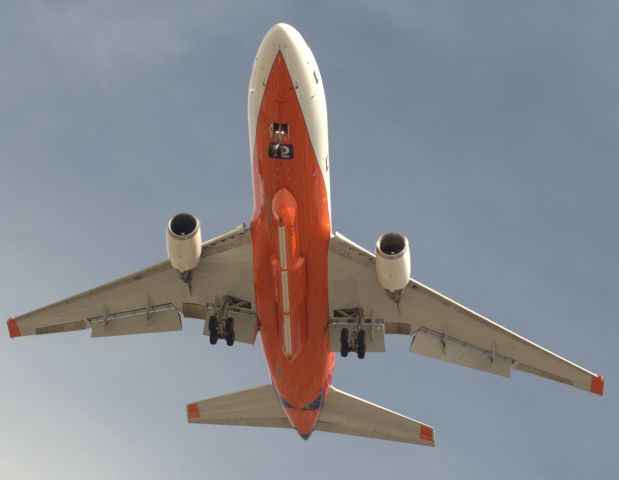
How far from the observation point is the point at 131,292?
3184cm

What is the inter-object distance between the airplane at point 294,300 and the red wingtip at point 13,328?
0.05 meters

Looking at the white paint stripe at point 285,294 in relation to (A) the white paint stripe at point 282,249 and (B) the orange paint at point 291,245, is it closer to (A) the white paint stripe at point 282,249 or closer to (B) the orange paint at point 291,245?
(B) the orange paint at point 291,245

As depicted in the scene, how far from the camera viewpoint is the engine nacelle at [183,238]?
1109 inches

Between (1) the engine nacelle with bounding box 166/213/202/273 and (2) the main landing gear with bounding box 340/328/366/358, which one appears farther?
(2) the main landing gear with bounding box 340/328/366/358

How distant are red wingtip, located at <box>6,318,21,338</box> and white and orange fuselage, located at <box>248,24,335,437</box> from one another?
8.21 m

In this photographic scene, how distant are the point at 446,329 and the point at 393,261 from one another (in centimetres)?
485

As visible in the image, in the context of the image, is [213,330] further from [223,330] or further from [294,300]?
[294,300]

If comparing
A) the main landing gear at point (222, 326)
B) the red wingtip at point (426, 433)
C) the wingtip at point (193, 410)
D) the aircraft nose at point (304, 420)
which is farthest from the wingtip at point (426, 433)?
the wingtip at point (193, 410)

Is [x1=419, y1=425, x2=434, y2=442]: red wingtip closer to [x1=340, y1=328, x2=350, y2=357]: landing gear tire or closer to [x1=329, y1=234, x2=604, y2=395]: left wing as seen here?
[x1=329, y1=234, x2=604, y2=395]: left wing

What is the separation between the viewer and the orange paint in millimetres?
26062

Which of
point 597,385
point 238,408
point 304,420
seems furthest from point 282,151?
point 597,385

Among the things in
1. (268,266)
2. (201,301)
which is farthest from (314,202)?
(201,301)

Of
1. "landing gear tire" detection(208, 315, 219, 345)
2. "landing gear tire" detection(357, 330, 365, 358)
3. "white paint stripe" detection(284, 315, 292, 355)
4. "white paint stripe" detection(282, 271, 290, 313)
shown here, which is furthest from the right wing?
"landing gear tire" detection(357, 330, 365, 358)

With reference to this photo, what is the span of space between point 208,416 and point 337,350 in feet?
17.9
